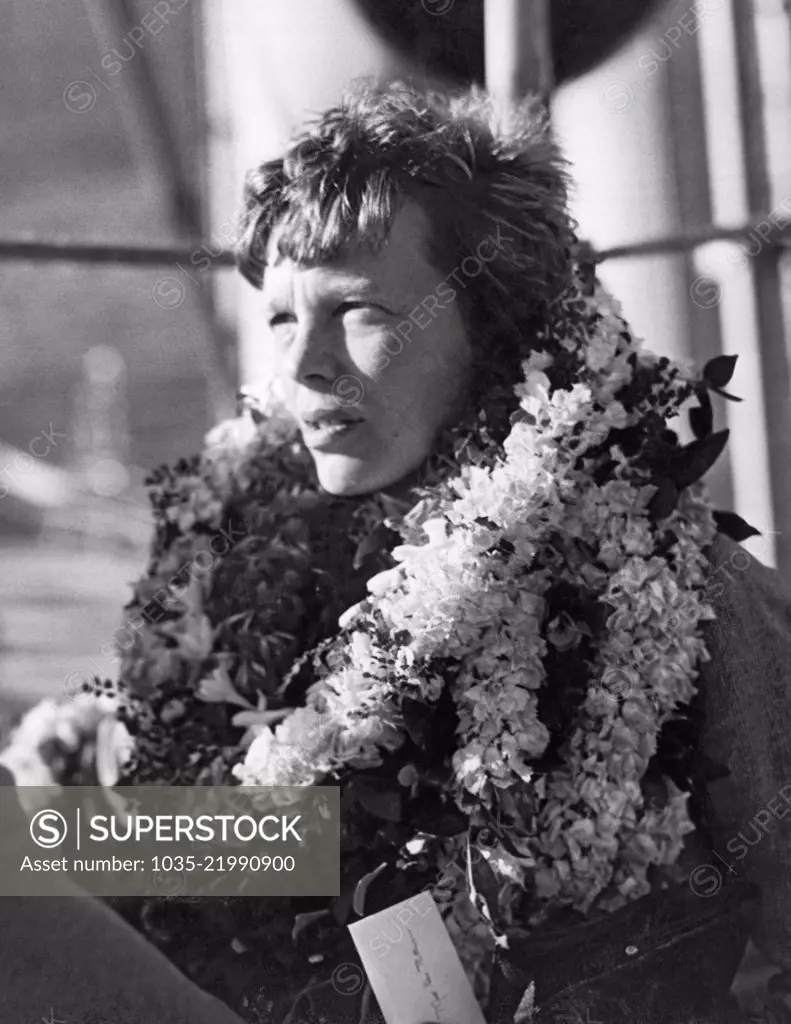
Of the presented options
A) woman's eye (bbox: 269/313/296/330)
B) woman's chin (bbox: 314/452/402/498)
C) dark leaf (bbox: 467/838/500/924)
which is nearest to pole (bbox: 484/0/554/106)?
woman's eye (bbox: 269/313/296/330)

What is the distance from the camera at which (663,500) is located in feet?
4.10

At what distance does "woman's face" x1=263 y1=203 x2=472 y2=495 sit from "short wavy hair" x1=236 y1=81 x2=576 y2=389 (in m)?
0.02

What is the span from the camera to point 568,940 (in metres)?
1.16

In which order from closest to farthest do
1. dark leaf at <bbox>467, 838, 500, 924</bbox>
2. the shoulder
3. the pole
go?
dark leaf at <bbox>467, 838, 500, 924</bbox>, the shoulder, the pole

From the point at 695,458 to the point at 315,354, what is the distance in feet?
1.57

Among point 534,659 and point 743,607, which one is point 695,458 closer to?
point 743,607

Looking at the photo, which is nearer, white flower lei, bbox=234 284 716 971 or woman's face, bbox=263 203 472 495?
white flower lei, bbox=234 284 716 971

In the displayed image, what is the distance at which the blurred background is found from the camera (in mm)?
1499

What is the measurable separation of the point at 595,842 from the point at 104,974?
561 mm

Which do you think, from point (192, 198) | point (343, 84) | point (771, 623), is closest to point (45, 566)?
point (192, 198)

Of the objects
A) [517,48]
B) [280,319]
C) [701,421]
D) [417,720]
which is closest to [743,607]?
[701,421]

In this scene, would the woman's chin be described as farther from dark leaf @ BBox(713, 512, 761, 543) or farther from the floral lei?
dark leaf @ BBox(713, 512, 761, 543)

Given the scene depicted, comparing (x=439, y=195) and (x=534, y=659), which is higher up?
(x=439, y=195)

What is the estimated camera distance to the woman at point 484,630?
3.87ft
